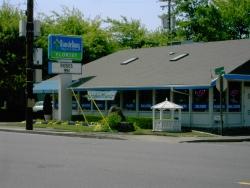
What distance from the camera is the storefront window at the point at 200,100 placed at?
3231 cm

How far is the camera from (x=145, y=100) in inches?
1411

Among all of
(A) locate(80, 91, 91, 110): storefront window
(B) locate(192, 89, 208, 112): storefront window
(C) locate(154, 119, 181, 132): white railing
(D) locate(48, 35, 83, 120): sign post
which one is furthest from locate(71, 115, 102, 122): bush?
(B) locate(192, 89, 208, 112): storefront window

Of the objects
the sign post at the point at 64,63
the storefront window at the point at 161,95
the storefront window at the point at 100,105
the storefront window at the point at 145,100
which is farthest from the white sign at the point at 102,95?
the sign post at the point at 64,63

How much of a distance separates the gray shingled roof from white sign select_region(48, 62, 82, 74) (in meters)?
0.93

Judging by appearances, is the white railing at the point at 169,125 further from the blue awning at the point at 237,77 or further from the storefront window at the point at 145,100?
the storefront window at the point at 145,100

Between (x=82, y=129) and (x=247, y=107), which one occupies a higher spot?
(x=247, y=107)

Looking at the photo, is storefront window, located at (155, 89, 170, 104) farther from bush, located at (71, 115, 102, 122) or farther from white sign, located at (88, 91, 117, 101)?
bush, located at (71, 115, 102, 122)

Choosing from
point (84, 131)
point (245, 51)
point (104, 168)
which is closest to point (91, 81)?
point (84, 131)

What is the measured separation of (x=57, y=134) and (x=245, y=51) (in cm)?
1172

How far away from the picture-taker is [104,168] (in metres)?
14.4

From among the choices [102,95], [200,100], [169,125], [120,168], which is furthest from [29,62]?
[120,168]

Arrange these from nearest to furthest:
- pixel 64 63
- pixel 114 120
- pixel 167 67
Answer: pixel 114 120 < pixel 167 67 < pixel 64 63

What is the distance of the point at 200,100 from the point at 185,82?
1.64m

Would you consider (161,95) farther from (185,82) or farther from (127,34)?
(127,34)
